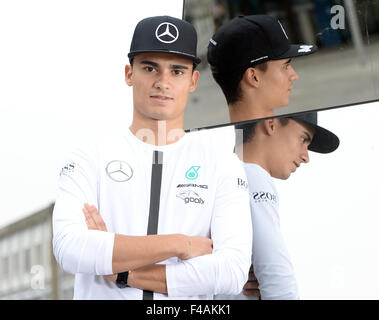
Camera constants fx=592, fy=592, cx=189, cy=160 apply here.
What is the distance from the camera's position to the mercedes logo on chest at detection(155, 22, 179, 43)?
6.61 ft

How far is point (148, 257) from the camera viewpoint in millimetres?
1763

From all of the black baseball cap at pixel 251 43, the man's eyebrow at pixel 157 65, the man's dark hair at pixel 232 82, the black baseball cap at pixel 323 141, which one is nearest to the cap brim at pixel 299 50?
the black baseball cap at pixel 251 43

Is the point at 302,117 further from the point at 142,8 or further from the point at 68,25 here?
the point at 68,25

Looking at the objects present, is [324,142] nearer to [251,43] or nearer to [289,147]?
[289,147]

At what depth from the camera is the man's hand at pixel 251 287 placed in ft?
6.76

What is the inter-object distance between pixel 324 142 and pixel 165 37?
0.73 metres

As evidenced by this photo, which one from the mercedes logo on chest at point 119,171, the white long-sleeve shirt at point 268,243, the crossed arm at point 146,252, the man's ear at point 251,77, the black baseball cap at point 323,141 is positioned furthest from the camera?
the man's ear at point 251,77

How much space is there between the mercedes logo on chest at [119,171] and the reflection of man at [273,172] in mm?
466

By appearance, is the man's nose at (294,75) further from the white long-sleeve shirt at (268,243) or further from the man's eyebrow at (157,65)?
the man's eyebrow at (157,65)

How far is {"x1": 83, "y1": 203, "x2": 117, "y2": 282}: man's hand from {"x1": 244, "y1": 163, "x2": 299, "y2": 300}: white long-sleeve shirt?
56 cm

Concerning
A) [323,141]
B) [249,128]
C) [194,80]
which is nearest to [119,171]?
[194,80]

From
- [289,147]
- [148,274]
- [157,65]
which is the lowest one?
[148,274]

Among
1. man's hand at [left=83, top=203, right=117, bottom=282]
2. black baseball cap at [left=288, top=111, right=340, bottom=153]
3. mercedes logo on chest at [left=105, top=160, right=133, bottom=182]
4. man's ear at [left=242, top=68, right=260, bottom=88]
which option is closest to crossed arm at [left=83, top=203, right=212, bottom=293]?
man's hand at [left=83, top=203, right=117, bottom=282]

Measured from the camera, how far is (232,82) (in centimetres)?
235
